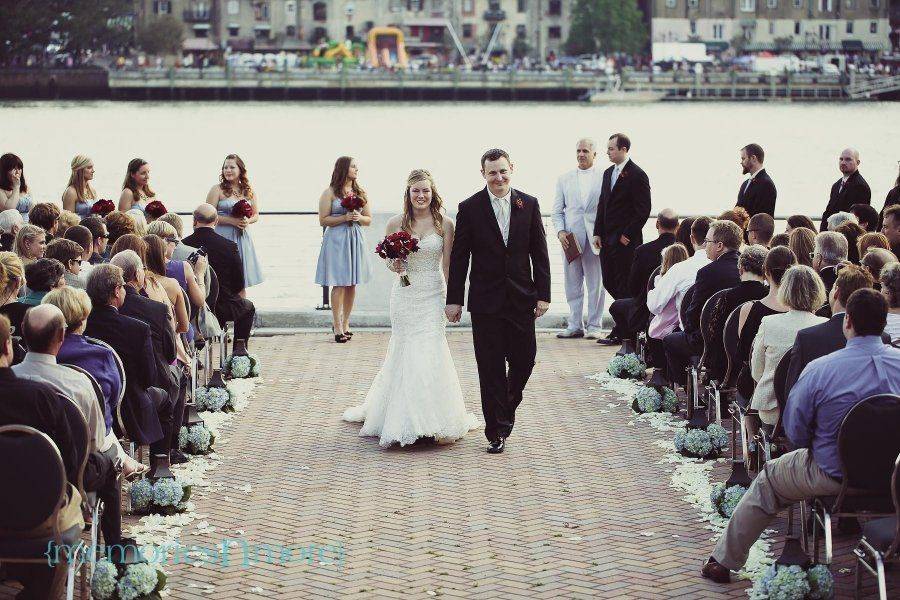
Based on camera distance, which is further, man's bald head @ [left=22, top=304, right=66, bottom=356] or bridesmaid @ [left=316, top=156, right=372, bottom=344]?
bridesmaid @ [left=316, top=156, right=372, bottom=344]

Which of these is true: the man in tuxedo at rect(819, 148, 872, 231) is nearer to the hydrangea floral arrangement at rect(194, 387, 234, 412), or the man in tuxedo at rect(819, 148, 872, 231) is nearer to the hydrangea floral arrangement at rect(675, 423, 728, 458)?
the hydrangea floral arrangement at rect(675, 423, 728, 458)

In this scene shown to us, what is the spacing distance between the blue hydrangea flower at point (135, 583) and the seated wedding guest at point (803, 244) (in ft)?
14.8

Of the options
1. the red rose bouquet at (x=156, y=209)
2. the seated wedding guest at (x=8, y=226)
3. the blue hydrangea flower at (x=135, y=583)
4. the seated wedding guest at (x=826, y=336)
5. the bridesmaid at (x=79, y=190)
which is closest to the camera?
the blue hydrangea flower at (x=135, y=583)

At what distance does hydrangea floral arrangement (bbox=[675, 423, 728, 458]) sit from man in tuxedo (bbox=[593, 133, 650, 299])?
401cm

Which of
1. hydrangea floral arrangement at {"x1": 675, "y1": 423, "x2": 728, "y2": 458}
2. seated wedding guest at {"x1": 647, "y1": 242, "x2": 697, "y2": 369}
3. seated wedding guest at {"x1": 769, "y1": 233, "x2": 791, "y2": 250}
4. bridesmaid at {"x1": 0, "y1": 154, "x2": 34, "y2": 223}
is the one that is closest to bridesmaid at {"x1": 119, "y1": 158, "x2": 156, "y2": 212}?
bridesmaid at {"x1": 0, "y1": 154, "x2": 34, "y2": 223}

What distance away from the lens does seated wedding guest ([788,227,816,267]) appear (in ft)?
27.8

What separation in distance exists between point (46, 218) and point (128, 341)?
302 centimetres

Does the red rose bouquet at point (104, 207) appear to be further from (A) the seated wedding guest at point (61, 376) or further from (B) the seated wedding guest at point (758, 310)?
(B) the seated wedding guest at point (758, 310)

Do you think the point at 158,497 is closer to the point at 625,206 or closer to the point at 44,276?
the point at 44,276

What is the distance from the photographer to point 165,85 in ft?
379

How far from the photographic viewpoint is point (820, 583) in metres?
5.79

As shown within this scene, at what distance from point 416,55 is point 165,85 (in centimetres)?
2700

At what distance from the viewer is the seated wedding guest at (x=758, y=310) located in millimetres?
7484

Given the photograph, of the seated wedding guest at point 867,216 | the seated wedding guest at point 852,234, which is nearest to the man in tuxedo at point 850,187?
the seated wedding guest at point 867,216
